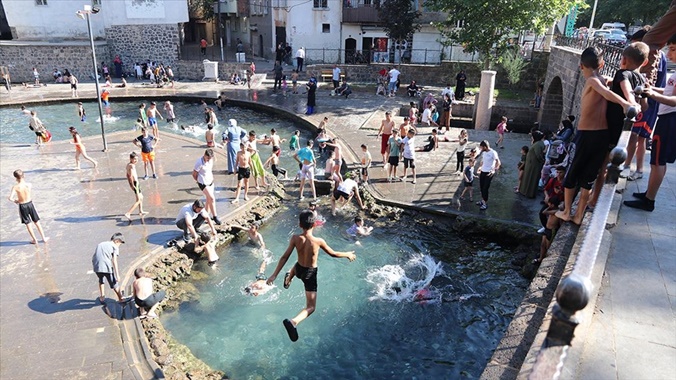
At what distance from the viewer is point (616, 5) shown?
43312mm

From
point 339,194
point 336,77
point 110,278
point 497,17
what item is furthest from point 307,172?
point 336,77

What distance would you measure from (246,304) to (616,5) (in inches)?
1846

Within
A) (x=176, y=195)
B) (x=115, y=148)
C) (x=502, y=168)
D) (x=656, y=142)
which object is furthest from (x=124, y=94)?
(x=656, y=142)

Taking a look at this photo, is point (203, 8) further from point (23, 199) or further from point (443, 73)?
point (23, 199)

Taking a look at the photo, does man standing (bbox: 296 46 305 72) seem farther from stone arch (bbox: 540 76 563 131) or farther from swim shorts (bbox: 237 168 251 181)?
swim shorts (bbox: 237 168 251 181)

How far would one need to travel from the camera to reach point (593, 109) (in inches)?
226

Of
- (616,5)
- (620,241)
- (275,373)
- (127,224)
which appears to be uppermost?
(616,5)

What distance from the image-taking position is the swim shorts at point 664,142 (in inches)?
238

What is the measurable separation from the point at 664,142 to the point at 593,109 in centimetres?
122

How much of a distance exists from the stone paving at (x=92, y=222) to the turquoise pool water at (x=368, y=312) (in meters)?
1.46

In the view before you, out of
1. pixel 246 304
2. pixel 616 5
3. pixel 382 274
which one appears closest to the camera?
pixel 246 304

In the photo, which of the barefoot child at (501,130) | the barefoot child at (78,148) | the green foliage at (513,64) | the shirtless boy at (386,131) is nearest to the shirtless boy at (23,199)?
the barefoot child at (78,148)

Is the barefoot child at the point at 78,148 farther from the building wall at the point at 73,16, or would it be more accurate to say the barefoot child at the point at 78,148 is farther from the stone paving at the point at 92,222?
the building wall at the point at 73,16

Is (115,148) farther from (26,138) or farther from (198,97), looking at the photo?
(198,97)
